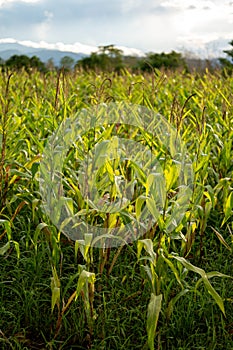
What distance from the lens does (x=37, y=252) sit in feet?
8.58

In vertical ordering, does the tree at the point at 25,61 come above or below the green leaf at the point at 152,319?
above

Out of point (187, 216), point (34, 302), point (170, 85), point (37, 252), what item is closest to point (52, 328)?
point (34, 302)

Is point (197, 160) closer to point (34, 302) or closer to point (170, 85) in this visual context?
point (34, 302)

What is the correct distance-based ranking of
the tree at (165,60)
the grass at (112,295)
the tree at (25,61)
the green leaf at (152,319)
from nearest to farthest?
the green leaf at (152,319), the grass at (112,295), the tree at (165,60), the tree at (25,61)

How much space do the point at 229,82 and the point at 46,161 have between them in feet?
14.1

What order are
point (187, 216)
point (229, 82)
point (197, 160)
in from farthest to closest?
point (229, 82), point (197, 160), point (187, 216)

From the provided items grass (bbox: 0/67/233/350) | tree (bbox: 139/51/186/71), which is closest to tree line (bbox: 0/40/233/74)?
tree (bbox: 139/51/186/71)

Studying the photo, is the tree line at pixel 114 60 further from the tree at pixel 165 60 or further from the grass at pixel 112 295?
the grass at pixel 112 295

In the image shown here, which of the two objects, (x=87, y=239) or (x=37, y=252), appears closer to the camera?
(x=87, y=239)

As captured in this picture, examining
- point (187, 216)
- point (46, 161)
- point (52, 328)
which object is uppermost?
point (46, 161)

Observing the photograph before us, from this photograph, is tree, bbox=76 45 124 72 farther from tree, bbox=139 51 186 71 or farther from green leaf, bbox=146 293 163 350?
green leaf, bbox=146 293 163 350

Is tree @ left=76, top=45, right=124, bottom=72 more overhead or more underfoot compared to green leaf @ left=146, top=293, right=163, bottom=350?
more overhead

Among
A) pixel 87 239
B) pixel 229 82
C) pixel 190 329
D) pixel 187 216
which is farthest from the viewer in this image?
pixel 229 82

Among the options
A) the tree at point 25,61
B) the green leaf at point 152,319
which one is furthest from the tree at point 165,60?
the green leaf at point 152,319
